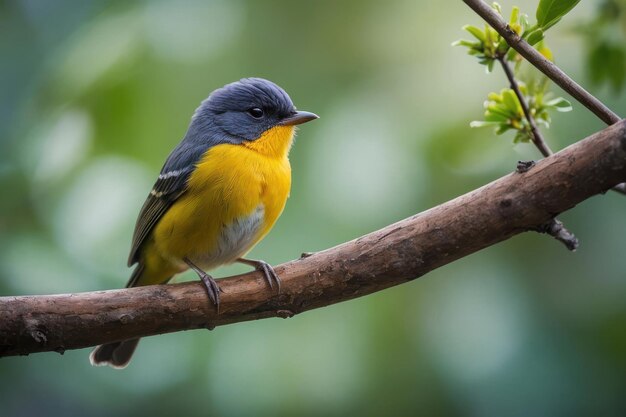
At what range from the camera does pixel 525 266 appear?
374cm

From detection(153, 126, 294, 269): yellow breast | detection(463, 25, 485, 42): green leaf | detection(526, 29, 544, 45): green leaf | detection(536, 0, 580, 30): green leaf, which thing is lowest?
detection(153, 126, 294, 269): yellow breast

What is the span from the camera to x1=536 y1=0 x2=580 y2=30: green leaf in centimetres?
221

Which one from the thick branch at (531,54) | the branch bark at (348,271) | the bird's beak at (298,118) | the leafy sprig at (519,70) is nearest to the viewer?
the thick branch at (531,54)

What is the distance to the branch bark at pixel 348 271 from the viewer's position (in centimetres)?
236

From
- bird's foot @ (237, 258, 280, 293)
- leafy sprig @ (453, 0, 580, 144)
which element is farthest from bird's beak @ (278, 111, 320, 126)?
leafy sprig @ (453, 0, 580, 144)

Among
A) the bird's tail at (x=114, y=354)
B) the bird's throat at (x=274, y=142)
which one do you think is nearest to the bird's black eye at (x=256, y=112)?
the bird's throat at (x=274, y=142)

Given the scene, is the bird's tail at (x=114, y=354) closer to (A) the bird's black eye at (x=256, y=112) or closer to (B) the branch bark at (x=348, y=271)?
(B) the branch bark at (x=348, y=271)

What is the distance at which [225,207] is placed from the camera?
10.7 feet

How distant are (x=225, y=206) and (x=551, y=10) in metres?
1.63

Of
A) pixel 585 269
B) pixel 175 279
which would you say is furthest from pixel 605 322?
pixel 175 279

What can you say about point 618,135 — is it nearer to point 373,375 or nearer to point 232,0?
point 373,375

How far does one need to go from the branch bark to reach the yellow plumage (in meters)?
0.35

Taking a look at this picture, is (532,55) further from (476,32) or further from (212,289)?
(212,289)

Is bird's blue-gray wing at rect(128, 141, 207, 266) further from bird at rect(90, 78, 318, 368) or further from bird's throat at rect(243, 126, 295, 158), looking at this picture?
bird's throat at rect(243, 126, 295, 158)
